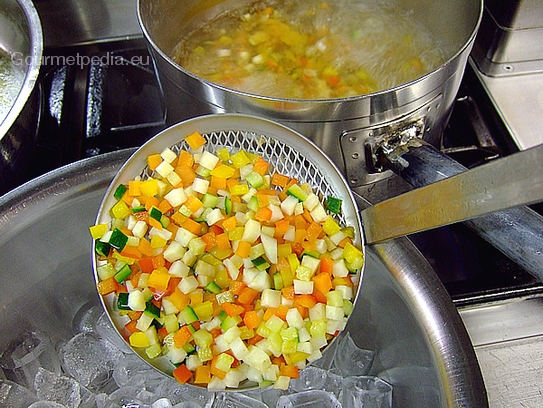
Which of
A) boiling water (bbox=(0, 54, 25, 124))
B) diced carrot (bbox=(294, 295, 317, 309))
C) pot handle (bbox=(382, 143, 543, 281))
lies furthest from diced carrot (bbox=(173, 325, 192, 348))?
boiling water (bbox=(0, 54, 25, 124))

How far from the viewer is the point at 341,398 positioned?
0.77 m

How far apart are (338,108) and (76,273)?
450 millimetres

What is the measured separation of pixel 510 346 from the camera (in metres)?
0.84

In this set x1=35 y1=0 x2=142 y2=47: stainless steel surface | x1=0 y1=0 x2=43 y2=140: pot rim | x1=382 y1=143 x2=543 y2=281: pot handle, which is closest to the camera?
x1=382 y1=143 x2=543 y2=281: pot handle

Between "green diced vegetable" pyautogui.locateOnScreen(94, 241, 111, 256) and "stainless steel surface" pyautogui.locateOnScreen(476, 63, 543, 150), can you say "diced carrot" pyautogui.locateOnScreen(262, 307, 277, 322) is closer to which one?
"green diced vegetable" pyautogui.locateOnScreen(94, 241, 111, 256)

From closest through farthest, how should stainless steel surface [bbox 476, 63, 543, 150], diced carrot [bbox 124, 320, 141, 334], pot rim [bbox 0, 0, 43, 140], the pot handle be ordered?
the pot handle
diced carrot [bbox 124, 320, 141, 334]
pot rim [bbox 0, 0, 43, 140]
stainless steel surface [bbox 476, 63, 543, 150]

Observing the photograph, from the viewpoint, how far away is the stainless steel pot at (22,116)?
807 mm

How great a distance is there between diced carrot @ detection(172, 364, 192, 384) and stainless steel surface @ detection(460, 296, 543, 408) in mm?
440

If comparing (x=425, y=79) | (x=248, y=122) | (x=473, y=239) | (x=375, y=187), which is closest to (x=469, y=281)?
(x=473, y=239)

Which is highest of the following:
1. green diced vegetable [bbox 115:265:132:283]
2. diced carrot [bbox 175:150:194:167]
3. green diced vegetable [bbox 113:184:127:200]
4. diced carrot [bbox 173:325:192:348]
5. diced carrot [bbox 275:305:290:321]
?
diced carrot [bbox 175:150:194:167]

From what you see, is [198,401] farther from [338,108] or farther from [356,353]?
[338,108]

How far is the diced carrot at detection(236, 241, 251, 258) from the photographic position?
2.09 feet

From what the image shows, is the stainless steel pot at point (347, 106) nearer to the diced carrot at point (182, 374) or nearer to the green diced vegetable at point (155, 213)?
the green diced vegetable at point (155, 213)

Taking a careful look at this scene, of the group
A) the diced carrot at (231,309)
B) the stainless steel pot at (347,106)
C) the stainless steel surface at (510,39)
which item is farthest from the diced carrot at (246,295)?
the stainless steel surface at (510,39)
